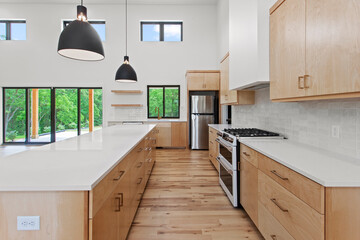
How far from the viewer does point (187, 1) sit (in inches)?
249

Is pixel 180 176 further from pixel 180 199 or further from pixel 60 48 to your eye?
pixel 60 48

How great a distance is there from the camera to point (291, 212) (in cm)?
128

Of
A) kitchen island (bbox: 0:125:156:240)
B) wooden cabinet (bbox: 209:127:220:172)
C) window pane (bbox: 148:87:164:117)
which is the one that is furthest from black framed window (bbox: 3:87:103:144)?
kitchen island (bbox: 0:125:156:240)

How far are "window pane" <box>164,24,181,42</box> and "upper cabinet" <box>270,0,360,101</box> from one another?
16.7 feet

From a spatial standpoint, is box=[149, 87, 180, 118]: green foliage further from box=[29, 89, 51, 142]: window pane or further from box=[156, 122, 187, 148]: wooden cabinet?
box=[29, 89, 51, 142]: window pane

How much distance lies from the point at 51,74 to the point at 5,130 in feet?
7.83

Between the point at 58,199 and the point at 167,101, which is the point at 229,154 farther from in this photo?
the point at 167,101

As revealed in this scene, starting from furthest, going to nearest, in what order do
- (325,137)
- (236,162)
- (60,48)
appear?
(236,162) < (60,48) < (325,137)

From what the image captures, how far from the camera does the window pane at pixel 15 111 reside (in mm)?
6531

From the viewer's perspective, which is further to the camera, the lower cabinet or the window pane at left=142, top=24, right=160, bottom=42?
the window pane at left=142, top=24, right=160, bottom=42

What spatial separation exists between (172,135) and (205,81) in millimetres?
1886

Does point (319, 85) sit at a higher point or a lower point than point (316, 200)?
higher

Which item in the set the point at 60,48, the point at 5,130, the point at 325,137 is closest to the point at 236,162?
the point at 325,137

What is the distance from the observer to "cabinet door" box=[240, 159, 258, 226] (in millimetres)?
1848
